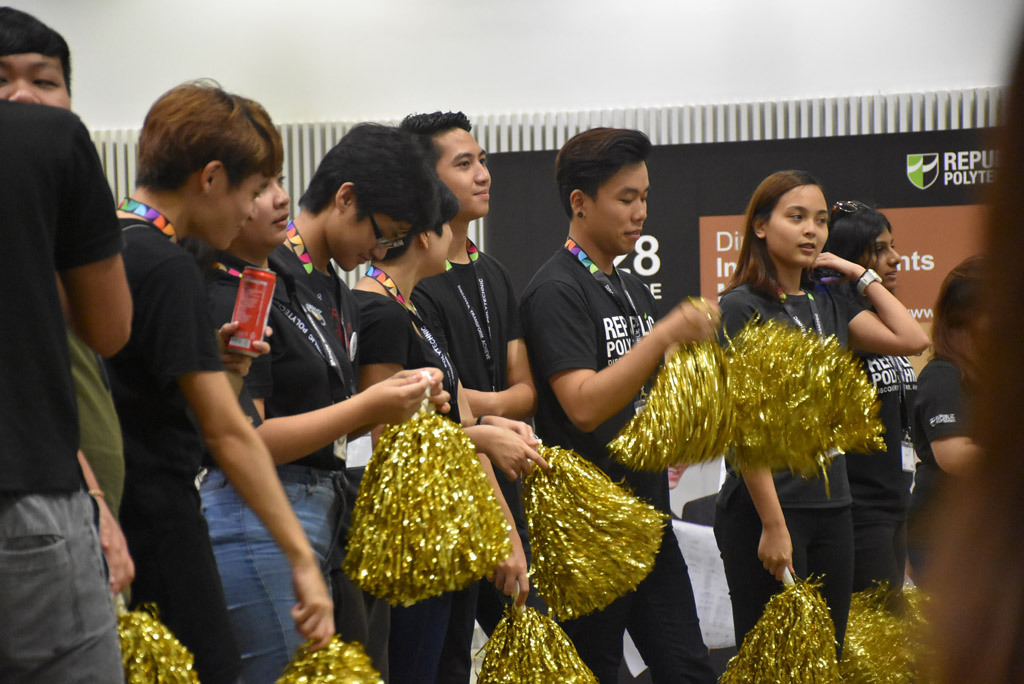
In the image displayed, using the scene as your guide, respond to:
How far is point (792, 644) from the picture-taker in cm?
263

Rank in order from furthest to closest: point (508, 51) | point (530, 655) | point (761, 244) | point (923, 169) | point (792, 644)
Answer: point (508, 51) → point (923, 169) → point (761, 244) → point (792, 644) → point (530, 655)

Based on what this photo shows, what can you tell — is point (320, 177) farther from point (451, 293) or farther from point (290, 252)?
point (451, 293)

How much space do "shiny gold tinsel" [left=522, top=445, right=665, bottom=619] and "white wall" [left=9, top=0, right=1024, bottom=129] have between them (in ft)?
11.5

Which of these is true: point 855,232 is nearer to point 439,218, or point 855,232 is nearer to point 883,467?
point 883,467

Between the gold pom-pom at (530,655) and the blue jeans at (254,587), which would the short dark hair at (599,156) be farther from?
the blue jeans at (254,587)

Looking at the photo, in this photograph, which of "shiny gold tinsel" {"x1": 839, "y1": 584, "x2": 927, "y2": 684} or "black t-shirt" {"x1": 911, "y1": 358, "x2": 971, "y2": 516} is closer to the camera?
"shiny gold tinsel" {"x1": 839, "y1": 584, "x2": 927, "y2": 684}

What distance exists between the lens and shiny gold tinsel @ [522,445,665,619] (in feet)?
7.87

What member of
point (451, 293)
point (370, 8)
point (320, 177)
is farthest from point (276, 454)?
point (370, 8)

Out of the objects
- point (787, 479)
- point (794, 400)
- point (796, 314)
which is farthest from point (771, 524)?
point (796, 314)

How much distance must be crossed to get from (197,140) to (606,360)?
4.50 feet

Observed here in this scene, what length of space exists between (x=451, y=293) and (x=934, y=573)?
2184 millimetres

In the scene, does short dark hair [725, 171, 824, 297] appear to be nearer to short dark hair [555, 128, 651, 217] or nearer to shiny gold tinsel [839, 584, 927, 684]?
short dark hair [555, 128, 651, 217]

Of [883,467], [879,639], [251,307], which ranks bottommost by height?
[879,639]

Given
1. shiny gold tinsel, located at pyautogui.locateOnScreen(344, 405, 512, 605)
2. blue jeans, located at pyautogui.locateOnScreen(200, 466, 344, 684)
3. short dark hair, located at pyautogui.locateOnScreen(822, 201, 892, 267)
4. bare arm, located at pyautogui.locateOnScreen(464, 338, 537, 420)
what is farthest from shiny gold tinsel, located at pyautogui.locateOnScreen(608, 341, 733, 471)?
short dark hair, located at pyautogui.locateOnScreen(822, 201, 892, 267)
